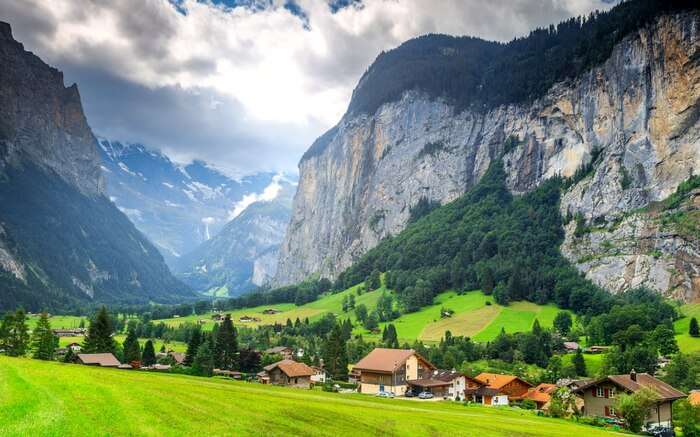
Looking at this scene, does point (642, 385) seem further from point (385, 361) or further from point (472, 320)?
point (472, 320)

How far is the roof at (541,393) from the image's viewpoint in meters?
86.5

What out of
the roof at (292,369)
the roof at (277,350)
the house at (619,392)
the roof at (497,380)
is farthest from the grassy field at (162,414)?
the roof at (277,350)

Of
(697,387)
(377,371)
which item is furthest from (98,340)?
(697,387)

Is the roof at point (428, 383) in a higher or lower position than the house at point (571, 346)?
lower

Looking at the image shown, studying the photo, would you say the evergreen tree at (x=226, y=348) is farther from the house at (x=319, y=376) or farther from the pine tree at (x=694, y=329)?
the pine tree at (x=694, y=329)

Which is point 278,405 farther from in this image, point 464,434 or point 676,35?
point 676,35

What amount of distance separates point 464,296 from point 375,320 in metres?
37.5

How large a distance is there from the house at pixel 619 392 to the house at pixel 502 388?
16.8 meters

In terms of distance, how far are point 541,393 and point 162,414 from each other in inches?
2991

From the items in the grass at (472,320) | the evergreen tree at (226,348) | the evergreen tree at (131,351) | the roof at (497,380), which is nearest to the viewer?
the roof at (497,380)

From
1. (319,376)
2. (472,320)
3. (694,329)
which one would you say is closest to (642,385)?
(319,376)

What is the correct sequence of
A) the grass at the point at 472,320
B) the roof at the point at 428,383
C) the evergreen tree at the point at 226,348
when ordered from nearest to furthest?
the roof at the point at 428,383, the evergreen tree at the point at 226,348, the grass at the point at 472,320

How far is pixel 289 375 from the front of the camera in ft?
294

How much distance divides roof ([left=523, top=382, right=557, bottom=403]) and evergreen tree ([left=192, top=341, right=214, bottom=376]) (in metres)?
51.8
